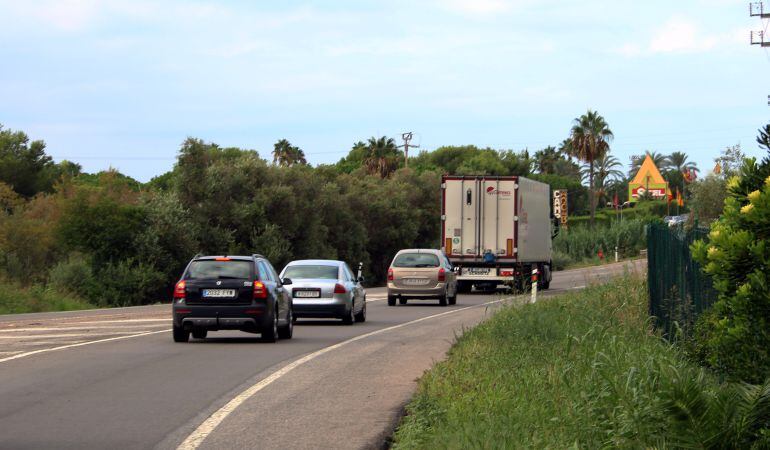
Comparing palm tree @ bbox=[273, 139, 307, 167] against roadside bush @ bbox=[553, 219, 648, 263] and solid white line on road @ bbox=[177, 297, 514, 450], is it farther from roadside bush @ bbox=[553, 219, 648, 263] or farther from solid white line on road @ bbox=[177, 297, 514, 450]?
solid white line on road @ bbox=[177, 297, 514, 450]

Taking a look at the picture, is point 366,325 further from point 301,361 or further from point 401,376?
point 401,376

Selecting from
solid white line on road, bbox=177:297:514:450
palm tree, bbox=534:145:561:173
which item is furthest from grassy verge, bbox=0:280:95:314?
palm tree, bbox=534:145:561:173

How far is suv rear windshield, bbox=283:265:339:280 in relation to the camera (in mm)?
26297

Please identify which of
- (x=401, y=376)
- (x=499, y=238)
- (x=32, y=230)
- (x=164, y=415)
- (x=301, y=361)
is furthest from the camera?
(x=32, y=230)

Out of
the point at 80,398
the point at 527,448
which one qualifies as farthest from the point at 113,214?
the point at 527,448

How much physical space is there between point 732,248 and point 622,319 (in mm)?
9913

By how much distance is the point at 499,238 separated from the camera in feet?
135

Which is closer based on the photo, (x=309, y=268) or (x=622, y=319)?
(x=622, y=319)

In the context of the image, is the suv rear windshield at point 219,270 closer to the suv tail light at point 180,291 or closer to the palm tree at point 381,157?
the suv tail light at point 180,291

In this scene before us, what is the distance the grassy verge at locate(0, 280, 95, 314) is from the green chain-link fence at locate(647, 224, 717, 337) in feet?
76.3

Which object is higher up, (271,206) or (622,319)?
(271,206)

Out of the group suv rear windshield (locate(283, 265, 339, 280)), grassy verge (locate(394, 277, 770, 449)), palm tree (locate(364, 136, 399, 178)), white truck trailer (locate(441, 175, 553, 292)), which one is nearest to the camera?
grassy verge (locate(394, 277, 770, 449))

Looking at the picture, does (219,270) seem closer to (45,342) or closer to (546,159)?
(45,342)

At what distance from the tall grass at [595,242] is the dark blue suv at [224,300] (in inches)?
2214
